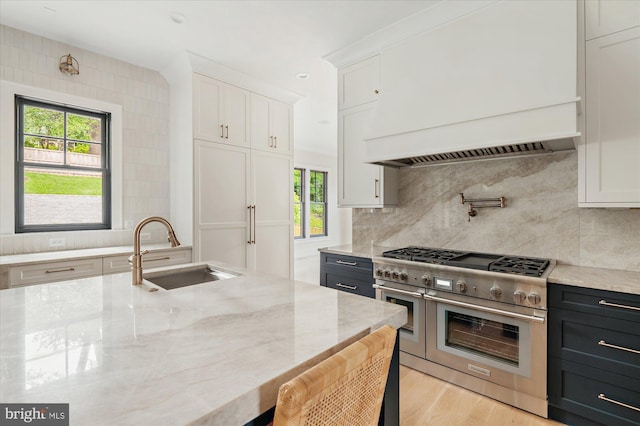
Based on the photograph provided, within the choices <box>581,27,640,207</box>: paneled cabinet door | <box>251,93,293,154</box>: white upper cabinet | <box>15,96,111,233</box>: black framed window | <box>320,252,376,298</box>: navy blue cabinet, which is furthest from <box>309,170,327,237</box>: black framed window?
<box>581,27,640,207</box>: paneled cabinet door

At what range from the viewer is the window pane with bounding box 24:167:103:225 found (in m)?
2.98

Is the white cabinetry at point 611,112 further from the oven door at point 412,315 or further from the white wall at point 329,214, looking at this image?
the white wall at point 329,214

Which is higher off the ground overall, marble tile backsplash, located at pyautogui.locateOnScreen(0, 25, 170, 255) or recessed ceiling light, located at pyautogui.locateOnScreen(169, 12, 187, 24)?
recessed ceiling light, located at pyautogui.locateOnScreen(169, 12, 187, 24)

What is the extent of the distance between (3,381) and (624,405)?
8.48 ft

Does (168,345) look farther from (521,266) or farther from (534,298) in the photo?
(521,266)

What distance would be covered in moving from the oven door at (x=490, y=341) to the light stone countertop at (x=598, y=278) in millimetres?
243

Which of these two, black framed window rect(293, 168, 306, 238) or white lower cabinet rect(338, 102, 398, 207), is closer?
white lower cabinet rect(338, 102, 398, 207)

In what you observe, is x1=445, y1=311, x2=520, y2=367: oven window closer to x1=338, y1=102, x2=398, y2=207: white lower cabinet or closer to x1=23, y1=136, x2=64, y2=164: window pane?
x1=338, y1=102, x2=398, y2=207: white lower cabinet

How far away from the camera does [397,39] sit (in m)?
2.71

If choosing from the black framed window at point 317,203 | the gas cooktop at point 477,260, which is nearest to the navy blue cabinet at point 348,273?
the gas cooktop at point 477,260

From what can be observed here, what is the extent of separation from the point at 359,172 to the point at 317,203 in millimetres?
4569

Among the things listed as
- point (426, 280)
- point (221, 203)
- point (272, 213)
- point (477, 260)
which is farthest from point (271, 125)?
point (477, 260)

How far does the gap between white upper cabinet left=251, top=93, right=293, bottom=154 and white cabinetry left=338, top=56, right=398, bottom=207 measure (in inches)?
47.8

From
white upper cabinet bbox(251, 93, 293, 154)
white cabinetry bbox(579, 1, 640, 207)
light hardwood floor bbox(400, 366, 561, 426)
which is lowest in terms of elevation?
light hardwood floor bbox(400, 366, 561, 426)
